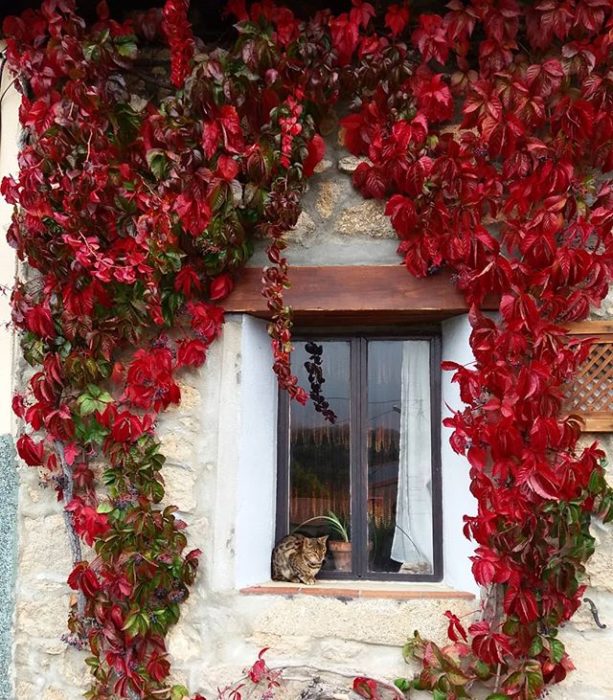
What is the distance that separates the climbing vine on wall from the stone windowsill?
0.39ft

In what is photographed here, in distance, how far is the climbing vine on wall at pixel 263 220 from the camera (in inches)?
107

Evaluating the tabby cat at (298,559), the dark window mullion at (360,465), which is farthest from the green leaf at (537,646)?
the tabby cat at (298,559)

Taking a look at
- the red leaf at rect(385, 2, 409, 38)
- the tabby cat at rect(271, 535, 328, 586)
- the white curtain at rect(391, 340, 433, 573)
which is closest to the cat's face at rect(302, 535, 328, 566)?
the tabby cat at rect(271, 535, 328, 586)

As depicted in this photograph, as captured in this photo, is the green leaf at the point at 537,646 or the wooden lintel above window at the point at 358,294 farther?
the wooden lintel above window at the point at 358,294

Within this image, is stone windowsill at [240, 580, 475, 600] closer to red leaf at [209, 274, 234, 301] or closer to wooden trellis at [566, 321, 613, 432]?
wooden trellis at [566, 321, 613, 432]

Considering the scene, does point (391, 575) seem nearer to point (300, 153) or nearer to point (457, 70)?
point (300, 153)

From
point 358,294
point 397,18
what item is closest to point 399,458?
point 358,294

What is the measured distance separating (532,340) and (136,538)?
1504mm

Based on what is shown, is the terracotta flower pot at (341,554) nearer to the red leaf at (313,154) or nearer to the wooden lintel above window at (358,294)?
the wooden lintel above window at (358,294)

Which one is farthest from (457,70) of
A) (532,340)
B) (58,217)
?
(58,217)

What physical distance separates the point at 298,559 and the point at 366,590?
0.93 feet

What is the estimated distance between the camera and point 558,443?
8.66 ft

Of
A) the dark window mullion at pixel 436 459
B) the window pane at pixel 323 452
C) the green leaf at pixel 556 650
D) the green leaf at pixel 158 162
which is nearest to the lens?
the green leaf at pixel 556 650

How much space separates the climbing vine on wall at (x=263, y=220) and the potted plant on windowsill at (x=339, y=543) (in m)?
0.45
